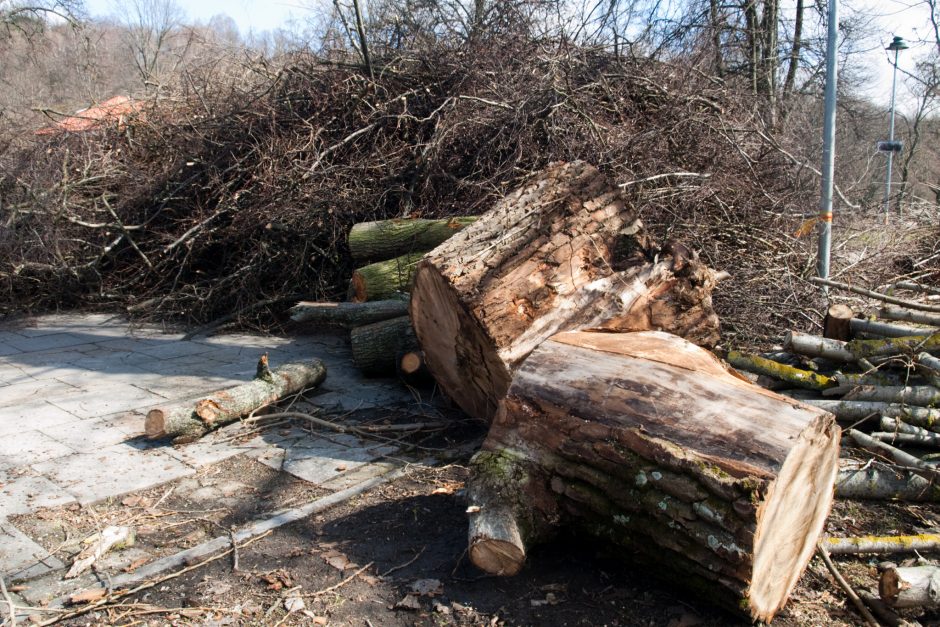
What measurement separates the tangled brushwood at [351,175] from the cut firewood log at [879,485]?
2.56 m

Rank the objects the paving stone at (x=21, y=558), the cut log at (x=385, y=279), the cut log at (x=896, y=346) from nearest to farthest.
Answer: the paving stone at (x=21, y=558) < the cut log at (x=896, y=346) < the cut log at (x=385, y=279)

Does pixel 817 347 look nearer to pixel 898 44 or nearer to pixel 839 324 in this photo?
pixel 839 324

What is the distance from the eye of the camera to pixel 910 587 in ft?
8.48

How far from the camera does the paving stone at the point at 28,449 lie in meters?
4.18

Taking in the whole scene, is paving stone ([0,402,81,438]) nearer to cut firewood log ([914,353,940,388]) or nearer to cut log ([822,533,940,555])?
cut log ([822,533,940,555])

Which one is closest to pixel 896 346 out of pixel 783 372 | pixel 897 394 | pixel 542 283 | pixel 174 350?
pixel 897 394

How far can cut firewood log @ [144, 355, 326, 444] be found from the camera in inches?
173

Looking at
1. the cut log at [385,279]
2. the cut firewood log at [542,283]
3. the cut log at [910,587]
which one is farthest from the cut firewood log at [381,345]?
the cut log at [910,587]

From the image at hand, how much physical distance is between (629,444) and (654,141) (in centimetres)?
462

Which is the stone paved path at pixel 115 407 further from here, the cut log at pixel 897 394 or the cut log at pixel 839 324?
the cut log at pixel 839 324

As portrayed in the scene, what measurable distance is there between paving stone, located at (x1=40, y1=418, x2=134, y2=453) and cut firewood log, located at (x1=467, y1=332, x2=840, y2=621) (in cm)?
257

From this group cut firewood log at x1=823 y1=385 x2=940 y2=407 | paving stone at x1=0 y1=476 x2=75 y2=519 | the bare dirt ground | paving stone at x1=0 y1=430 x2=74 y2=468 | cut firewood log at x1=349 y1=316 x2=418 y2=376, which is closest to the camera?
the bare dirt ground

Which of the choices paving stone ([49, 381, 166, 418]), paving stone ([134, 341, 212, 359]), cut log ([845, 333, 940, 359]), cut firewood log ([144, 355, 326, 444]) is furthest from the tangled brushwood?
cut firewood log ([144, 355, 326, 444])

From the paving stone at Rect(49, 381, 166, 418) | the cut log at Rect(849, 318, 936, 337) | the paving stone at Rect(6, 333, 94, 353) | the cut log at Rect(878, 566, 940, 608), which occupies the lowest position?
the paving stone at Rect(49, 381, 166, 418)
